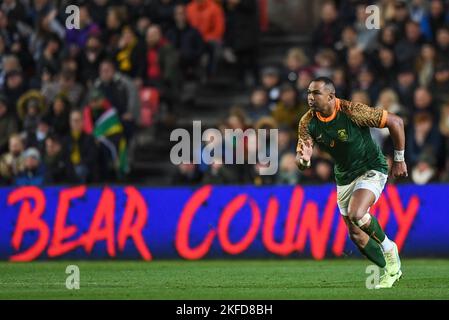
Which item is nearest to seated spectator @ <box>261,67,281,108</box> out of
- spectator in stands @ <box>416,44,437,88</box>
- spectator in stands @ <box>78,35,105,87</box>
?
spectator in stands @ <box>416,44,437,88</box>

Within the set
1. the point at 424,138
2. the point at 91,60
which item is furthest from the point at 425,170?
the point at 91,60

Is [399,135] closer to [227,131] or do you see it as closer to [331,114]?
[331,114]

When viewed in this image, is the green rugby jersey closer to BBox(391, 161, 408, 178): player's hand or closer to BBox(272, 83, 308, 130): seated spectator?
BBox(391, 161, 408, 178): player's hand

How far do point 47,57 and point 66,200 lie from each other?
14.5 feet

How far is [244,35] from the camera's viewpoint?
22.5 metres

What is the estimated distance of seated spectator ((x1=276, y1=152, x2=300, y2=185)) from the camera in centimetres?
1939

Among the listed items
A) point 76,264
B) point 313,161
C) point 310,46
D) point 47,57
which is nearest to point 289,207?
point 313,161

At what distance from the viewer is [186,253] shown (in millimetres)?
18828

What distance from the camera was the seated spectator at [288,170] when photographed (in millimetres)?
19391

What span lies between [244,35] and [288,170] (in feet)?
12.7

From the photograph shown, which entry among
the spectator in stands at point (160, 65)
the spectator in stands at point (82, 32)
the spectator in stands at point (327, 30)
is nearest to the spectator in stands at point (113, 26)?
the spectator in stands at point (82, 32)

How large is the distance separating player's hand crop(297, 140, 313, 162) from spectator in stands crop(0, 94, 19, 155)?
931cm

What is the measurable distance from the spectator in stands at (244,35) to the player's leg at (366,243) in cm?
901

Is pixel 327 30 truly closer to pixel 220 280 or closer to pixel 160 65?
pixel 160 65
